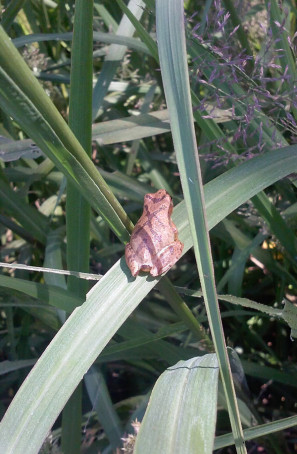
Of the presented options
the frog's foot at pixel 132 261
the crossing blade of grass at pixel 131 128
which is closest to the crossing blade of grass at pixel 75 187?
the frog's foot at pixel 132 261

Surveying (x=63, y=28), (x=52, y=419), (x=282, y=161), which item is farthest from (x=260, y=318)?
(x=63, y=28)

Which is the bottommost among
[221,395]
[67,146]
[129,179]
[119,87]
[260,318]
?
[221,395]

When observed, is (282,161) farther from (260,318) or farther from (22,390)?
(260,318)

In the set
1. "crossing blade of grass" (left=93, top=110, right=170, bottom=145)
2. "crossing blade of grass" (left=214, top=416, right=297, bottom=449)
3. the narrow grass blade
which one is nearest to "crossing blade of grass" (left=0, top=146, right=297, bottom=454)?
"crossing blade of grass" (left=214, top=416, right=297, bottom=449)

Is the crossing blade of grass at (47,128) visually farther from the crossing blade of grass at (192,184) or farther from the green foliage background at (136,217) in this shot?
the crossing blade of grass at (192,184)

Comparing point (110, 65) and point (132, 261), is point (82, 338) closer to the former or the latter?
point (132, 261)

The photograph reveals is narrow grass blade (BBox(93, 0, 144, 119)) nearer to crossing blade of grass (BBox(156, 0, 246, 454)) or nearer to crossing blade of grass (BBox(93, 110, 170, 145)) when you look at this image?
crossing blade of grass (BBox(93, 110, 170, 145))

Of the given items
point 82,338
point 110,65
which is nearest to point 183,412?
point 82,338
